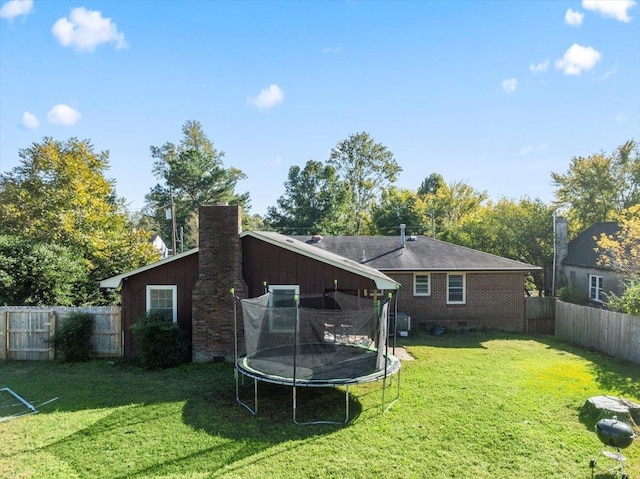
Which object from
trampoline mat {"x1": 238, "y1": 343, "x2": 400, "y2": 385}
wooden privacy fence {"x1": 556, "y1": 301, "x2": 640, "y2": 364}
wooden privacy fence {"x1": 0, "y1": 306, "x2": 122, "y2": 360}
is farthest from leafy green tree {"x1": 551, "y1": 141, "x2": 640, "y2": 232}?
wooden privacy fence {"x1": 0, "y1": 306, "x2": 122, "y2": 360}

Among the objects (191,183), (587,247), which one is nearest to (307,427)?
(587,247)

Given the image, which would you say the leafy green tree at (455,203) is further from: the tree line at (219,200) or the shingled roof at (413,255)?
the shingled roof at (413,255)

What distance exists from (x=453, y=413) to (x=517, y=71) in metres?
11.2

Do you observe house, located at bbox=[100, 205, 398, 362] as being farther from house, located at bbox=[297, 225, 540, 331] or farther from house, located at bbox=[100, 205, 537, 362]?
house, located at bbox=[297, 225, 540, 331]

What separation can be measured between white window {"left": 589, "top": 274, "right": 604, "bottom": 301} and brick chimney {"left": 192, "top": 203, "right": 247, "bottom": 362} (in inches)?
691

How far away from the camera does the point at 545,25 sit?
A: 1179cm

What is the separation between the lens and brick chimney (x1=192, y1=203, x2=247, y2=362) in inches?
462

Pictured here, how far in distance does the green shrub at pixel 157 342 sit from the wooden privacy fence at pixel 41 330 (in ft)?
4.60

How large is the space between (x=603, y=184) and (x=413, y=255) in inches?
961

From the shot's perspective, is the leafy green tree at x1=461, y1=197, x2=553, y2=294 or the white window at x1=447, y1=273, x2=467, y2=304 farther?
the leafy green tree at x1=461, y1=197, x2=553, y2=294

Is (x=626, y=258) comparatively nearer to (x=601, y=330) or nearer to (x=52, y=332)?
(x=601, y=330)

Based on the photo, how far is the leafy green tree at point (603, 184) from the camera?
33.6 meters

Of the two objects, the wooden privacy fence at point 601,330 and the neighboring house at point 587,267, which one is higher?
the neighboring house at point 587,267

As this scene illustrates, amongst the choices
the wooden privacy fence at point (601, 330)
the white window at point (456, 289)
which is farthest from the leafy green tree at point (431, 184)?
the wooden privacy fence at point (601, 330)
